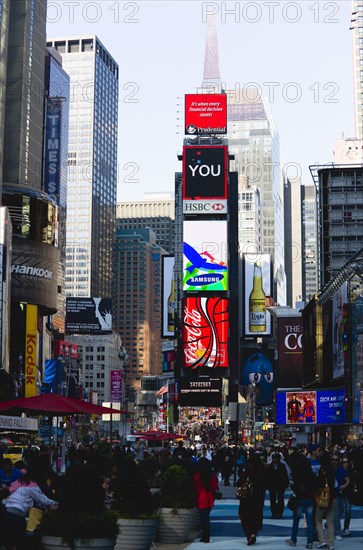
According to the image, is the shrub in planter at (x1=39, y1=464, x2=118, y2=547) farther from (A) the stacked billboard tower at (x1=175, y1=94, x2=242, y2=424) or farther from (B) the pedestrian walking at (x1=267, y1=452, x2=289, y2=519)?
(A) the stacked billboard tower at (x1=175, y1=94, x2=242, y2=424)

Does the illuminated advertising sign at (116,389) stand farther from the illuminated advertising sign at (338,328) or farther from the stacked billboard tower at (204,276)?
the stacked billboard tower at (204,276)

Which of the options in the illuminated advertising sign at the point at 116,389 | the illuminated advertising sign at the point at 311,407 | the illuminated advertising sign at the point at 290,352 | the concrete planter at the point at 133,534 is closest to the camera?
the concrete planter at the point at 133,534

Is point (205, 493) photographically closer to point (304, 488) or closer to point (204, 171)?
point (304, 488)

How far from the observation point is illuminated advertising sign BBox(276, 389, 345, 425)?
205 feet

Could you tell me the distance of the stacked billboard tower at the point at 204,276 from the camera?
119 metres

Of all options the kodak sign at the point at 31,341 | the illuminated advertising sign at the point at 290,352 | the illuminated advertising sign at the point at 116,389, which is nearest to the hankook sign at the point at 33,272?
the kodak sign at the point at 31,341

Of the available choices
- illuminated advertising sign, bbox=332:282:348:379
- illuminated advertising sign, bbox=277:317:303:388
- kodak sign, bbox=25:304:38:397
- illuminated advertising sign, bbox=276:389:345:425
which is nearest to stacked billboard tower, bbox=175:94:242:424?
illuminated advertising sign, bbox=277:317:303:388

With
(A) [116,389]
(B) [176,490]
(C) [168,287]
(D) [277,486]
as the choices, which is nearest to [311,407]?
(A) [116,389]

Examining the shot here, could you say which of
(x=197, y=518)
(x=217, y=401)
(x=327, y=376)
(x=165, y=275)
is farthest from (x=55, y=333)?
(x=197, y=518)

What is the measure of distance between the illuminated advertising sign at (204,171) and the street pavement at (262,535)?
94.2 meters

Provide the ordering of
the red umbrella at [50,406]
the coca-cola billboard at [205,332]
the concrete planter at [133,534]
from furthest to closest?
1. the coca-cola billboard at [205,332]
2. the red umbrella at [50,406]
3. the concrete planter at [133,534]

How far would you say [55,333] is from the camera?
642 feet

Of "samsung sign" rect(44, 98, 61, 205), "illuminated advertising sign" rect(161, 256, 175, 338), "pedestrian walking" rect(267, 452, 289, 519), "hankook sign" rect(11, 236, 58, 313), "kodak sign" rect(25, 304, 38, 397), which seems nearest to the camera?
"pedestrian walking" rect(267, 452, 289, 519)

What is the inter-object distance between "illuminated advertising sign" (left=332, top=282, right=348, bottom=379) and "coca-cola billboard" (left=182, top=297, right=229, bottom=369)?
54329 mm
